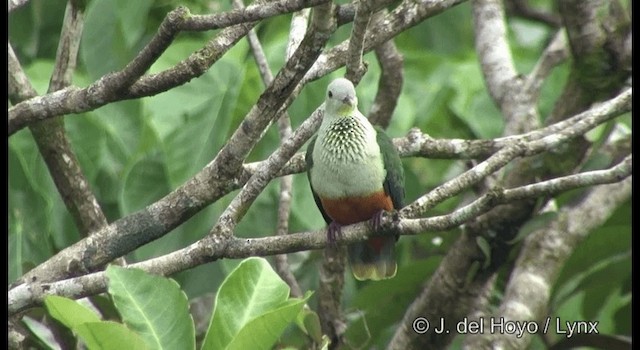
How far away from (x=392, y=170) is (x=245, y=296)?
995 millimetres

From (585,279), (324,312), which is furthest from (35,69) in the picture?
(585,279)

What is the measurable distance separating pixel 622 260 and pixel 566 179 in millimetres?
1815

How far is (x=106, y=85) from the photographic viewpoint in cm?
359

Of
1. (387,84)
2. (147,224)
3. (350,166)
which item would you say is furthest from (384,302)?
(147,224)

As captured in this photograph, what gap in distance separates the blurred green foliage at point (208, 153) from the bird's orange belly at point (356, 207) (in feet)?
2.07

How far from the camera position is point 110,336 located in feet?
10.5

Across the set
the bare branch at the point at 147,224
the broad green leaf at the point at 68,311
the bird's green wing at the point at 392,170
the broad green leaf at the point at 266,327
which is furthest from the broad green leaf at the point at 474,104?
the broad green leaf at the point at 68,311

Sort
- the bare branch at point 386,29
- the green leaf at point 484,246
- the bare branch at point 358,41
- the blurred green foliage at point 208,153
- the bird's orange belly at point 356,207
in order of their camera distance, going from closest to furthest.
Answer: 1. the bare branch at point 358,41
2. the bare branch at point 386,29
3. the bird's orange belly at point 356,207
4. the green leaf at point 484,246
5. the blurred green foliage at point 208,153

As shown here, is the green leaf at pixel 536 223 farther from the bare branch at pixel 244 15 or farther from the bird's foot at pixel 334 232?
the bare branch at pixel 244 15

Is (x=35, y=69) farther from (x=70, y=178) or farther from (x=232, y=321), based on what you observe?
(x=232, y=321)

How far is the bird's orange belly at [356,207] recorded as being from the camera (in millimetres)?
4297

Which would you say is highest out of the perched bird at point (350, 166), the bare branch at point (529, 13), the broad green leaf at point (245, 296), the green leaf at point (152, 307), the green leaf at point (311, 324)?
the bare branch at point (529, 13)

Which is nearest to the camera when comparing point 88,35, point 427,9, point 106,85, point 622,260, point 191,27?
point 191,27

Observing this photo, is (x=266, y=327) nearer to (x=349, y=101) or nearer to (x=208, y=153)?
(x=349, y=101)
